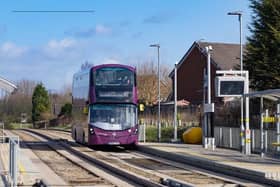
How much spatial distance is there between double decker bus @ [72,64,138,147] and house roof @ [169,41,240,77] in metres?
34.7

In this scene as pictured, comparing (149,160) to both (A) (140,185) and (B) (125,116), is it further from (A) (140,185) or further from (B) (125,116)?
(A) (140,185)

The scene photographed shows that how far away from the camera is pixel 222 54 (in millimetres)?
72375

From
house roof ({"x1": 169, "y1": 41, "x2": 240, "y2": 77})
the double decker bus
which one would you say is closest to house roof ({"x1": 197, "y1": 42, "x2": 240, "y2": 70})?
house roof ({"x1": 169, "y1": 41, "x2": 240, "y2": 77})

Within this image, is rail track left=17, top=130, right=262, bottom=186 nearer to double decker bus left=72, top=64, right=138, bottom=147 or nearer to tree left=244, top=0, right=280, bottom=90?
double decker bus left=72, top=64, right=138, bottom=147

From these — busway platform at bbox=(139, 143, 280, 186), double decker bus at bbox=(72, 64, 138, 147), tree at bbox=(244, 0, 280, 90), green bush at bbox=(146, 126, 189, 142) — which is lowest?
busway platform at bbox=(139, 143, 280, 186)

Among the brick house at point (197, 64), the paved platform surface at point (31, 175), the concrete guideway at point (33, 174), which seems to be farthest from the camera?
the brick house at point (197, 64)

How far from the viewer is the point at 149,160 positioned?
95.1 feet

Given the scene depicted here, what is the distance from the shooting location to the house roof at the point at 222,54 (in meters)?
68.8

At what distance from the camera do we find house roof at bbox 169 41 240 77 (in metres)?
68.8

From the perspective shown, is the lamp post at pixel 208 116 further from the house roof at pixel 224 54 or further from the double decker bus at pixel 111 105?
the house roof at pixel 224 54

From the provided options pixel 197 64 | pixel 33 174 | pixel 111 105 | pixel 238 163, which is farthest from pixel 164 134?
pixel 33 174

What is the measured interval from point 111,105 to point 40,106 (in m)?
72.1

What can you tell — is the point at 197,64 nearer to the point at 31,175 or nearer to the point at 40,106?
the point at 40,106

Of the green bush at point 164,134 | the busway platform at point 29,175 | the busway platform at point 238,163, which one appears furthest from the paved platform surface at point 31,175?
the green bush at point 164,134
